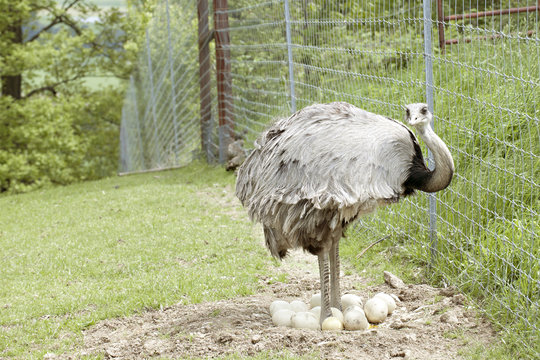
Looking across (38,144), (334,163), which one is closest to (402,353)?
(334,163)

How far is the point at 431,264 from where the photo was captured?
15.0 ft

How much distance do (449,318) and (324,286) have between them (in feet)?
2.32

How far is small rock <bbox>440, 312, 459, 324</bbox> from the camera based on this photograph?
378 centimetres

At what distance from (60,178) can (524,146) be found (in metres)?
12.5

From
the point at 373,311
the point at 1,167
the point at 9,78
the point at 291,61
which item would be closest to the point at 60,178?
the point at 1,167

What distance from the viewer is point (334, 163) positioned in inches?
139

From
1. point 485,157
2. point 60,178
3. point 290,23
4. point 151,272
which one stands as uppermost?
point 290,23

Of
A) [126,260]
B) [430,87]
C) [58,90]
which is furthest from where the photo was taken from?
[58,90]

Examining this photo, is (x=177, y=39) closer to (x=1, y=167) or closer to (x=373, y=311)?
(x=1, y=167)

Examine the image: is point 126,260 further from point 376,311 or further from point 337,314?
point 376,311

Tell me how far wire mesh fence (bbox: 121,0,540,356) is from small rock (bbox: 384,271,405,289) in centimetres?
25

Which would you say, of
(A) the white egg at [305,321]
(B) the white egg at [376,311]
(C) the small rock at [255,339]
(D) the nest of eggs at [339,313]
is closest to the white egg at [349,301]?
(D) the nest of eggs at [339,313]

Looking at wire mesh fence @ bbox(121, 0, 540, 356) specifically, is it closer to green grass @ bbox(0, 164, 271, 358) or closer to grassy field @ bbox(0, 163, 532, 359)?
grassy field @ bbox(0, 163, 532, 359)

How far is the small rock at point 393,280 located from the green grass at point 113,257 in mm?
896
